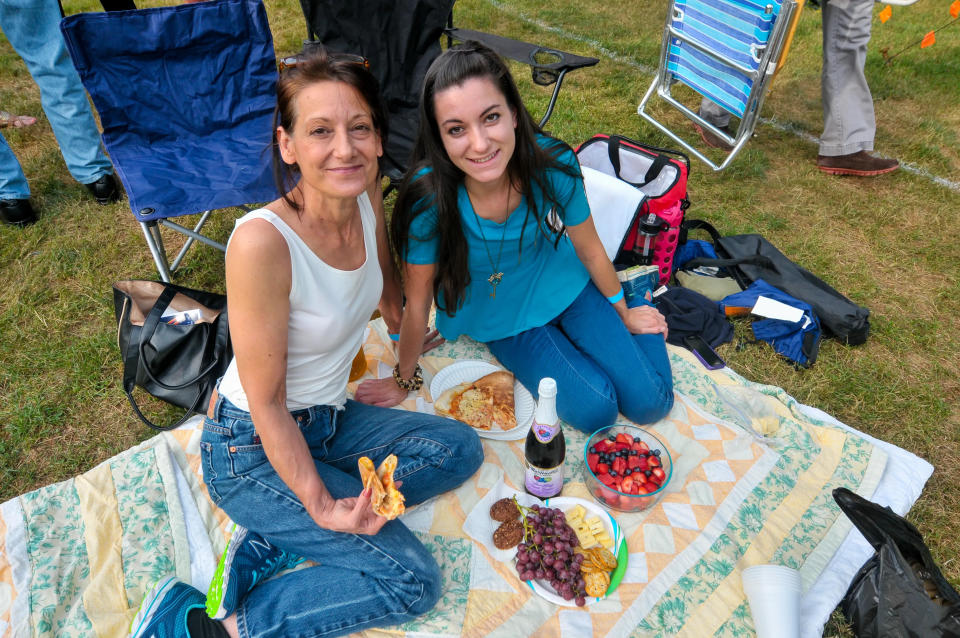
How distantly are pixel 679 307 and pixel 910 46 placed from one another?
533 centimetres

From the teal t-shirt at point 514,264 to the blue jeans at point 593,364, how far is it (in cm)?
8

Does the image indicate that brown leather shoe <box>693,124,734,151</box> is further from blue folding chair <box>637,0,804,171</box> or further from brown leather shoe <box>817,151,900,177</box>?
brown leather shoe <box>817,151,900,177</box>

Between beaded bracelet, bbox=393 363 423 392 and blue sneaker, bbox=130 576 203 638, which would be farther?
beaded bracelet, bbox=393 363 423 392

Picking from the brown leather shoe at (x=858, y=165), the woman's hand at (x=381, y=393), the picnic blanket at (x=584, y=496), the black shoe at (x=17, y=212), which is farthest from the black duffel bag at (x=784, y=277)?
the black shoe at (x=17, y=212)

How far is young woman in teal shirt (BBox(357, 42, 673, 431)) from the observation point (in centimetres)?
199

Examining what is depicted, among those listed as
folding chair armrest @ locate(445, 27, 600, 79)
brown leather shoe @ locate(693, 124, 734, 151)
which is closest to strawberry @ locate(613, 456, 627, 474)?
folding chair armrest @ locate(445, 27, 600, 79)

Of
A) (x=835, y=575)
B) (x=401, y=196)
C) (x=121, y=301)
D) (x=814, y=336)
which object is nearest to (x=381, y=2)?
(x=401, y=196)

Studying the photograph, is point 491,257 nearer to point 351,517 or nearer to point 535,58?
point 351,517

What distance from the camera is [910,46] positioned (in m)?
6.02

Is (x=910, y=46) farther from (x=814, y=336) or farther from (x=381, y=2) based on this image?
(x=381, y=2)

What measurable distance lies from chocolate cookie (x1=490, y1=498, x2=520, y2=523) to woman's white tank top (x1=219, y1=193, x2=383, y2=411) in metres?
0.68

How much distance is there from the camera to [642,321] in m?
2.64

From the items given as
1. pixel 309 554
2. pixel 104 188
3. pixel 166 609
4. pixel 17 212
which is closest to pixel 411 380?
pixel 309 554

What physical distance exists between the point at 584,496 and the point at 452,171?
1.34 m
